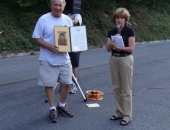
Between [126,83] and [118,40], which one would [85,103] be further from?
[118,40]

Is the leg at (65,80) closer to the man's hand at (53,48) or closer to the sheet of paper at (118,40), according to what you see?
the man's hand at (53,48)

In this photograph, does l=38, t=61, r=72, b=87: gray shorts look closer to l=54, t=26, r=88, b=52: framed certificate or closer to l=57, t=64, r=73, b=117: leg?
l=57, t=64, r=73, b=117: leg

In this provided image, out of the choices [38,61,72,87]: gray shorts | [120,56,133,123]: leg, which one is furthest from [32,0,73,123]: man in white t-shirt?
[120,56,133,123]: leg

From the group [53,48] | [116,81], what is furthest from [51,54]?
[116,81]

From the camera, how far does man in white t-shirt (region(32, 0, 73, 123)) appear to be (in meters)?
4.66

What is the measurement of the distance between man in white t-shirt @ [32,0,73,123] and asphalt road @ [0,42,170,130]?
0.47m

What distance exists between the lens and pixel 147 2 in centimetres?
2614

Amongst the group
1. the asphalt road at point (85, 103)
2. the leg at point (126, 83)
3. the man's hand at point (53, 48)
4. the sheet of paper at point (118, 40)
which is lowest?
the asphalt road at point (85, 103)

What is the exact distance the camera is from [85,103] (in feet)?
19.4

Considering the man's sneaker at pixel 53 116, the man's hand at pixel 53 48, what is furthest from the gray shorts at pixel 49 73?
the man's sneaker at pixel 53 116

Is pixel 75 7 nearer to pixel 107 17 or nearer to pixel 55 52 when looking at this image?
pixel 55 52

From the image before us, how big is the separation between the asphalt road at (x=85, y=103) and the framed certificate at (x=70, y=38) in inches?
46.3

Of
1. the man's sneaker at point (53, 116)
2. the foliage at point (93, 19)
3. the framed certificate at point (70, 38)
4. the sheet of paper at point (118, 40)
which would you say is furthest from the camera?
the foliage at point (93, 19)

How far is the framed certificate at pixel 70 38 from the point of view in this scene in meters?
4.71
